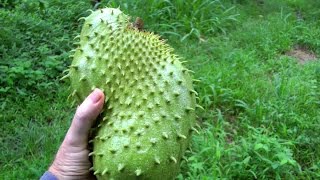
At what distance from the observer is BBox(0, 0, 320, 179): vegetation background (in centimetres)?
348

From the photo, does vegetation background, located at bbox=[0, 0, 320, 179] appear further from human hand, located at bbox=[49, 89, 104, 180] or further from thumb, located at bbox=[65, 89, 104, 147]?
thumb, located at bbox=[65, 89, 104, 147]

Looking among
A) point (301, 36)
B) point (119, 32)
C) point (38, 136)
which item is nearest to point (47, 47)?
point (38, 136)

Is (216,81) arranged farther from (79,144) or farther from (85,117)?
(85,117)

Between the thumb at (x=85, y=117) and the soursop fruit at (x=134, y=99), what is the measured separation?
0.03 metres

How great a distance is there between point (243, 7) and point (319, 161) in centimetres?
299

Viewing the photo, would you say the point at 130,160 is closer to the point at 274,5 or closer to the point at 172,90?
the point at 172,90

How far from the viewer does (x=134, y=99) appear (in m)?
1.54

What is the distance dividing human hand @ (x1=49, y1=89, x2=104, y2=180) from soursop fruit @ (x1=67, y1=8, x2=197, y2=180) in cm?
4

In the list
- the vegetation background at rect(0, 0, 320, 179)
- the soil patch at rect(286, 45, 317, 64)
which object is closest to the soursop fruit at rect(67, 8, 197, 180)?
the vegetation background at rect(0, 0, 320, 179)

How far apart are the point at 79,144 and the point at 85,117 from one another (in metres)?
0.29

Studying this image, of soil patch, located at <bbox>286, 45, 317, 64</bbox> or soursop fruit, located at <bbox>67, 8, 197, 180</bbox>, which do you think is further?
soil patch, located at <bbox>286, 45, 317, 64</bbox>

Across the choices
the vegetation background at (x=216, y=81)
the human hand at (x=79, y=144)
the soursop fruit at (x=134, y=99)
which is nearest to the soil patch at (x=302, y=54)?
the vegetation background at (x=216, y=81)

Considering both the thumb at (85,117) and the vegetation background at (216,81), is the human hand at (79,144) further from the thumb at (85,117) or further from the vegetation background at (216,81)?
the vegetation background at (216,81)

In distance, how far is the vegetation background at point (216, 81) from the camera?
137 inches
